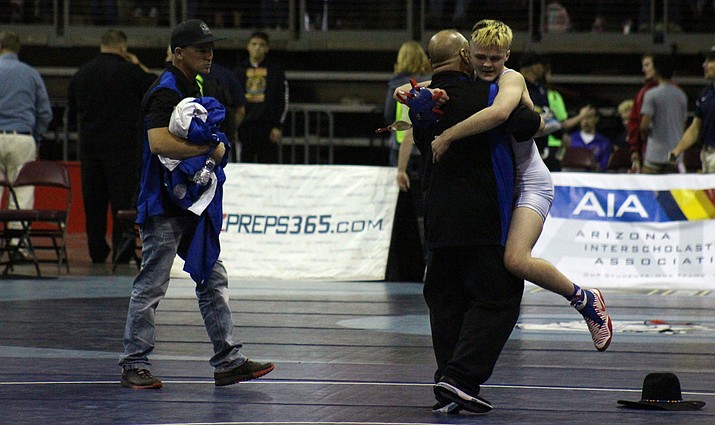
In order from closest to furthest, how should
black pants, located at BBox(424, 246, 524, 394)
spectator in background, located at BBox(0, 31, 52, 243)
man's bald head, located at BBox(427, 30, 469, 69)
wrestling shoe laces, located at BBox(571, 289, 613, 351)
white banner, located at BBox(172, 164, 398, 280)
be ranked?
black pants, located at BBox(424, 246, 524, 394)
man's bald head, located at BBox(427, 30, 469, 69)
wrestling shoe laces, located at BBox(571, 289, 613, 351)
white banner, located at BBox(172, 164, 398, 280)
spectator in background, located at BBox(0, 31, 52, 243)

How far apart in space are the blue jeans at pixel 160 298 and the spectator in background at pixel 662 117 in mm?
9476

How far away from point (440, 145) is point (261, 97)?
10015 mm

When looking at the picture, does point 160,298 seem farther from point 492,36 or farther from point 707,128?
point 707,128

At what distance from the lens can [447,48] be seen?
21.2 ft

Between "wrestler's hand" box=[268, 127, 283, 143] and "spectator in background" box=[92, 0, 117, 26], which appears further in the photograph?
"spectator in background" box=[92, 0, 117, 26]

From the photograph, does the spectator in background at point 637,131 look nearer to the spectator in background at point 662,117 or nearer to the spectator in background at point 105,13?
the spectator in background at point 662,117

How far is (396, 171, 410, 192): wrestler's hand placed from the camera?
42.0ft

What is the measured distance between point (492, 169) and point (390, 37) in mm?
14987

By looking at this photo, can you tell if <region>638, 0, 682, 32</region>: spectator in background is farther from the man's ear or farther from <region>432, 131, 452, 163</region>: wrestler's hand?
<region>432, 131, 452, 163</region>: wrestler's hand

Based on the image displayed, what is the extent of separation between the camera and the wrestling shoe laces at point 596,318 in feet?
22.0

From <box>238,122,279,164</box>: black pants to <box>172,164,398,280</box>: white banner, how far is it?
9.56 ft

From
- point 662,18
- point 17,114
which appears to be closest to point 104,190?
point 17,114

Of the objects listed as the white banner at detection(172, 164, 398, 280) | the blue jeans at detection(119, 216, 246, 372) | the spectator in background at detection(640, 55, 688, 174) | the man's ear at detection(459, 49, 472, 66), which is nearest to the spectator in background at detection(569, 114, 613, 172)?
the spectator in background at detection(640, 55, 688, 174)

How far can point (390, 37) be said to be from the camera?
21125 millimetres
